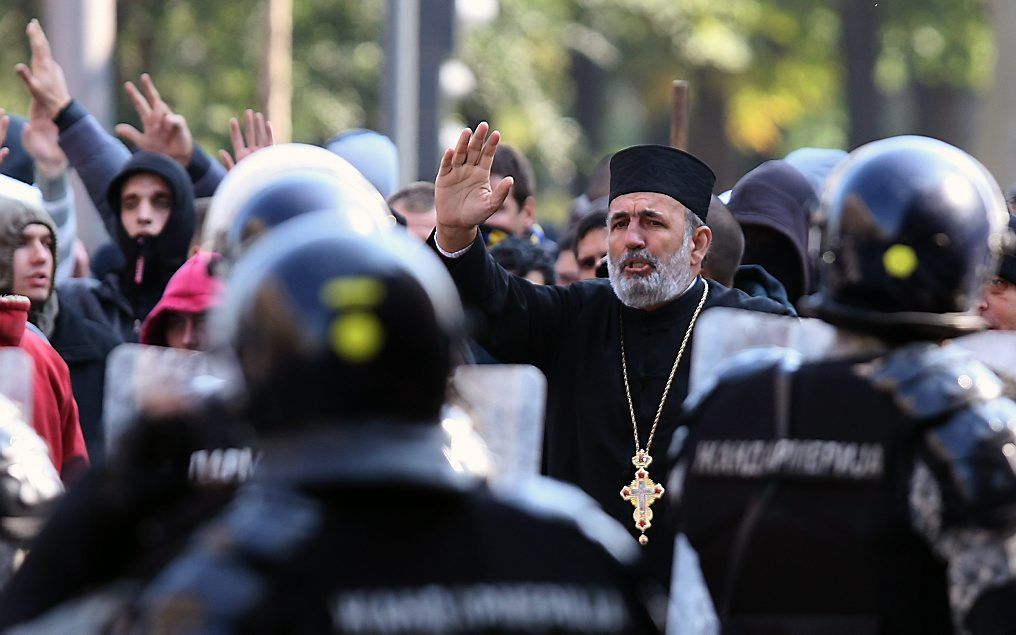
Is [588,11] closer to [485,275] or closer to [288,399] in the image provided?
[485,275]

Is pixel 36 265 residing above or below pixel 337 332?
below

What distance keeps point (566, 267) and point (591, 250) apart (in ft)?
2.09

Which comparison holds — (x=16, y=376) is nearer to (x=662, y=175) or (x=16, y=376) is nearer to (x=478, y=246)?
(x=478, y=246)

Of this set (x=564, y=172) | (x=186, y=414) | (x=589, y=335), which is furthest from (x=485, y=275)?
(x=564, y=172)

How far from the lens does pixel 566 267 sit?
8461mm

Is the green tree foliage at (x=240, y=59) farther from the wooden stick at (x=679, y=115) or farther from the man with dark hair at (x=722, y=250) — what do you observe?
the man with dark hair at (x=722, y=250)

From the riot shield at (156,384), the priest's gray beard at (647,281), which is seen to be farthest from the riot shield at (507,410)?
the priest's gray beard at (647,281)

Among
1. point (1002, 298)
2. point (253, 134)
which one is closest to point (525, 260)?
point (253, 134)

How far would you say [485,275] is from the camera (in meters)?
5.70

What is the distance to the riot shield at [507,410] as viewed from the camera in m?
3.60

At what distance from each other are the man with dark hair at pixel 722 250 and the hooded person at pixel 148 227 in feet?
7.05

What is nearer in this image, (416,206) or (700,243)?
(700,243)

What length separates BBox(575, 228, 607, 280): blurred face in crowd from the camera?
25.6 feet

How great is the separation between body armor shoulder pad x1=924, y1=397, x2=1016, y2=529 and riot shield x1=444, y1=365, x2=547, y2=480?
76 centimetres
